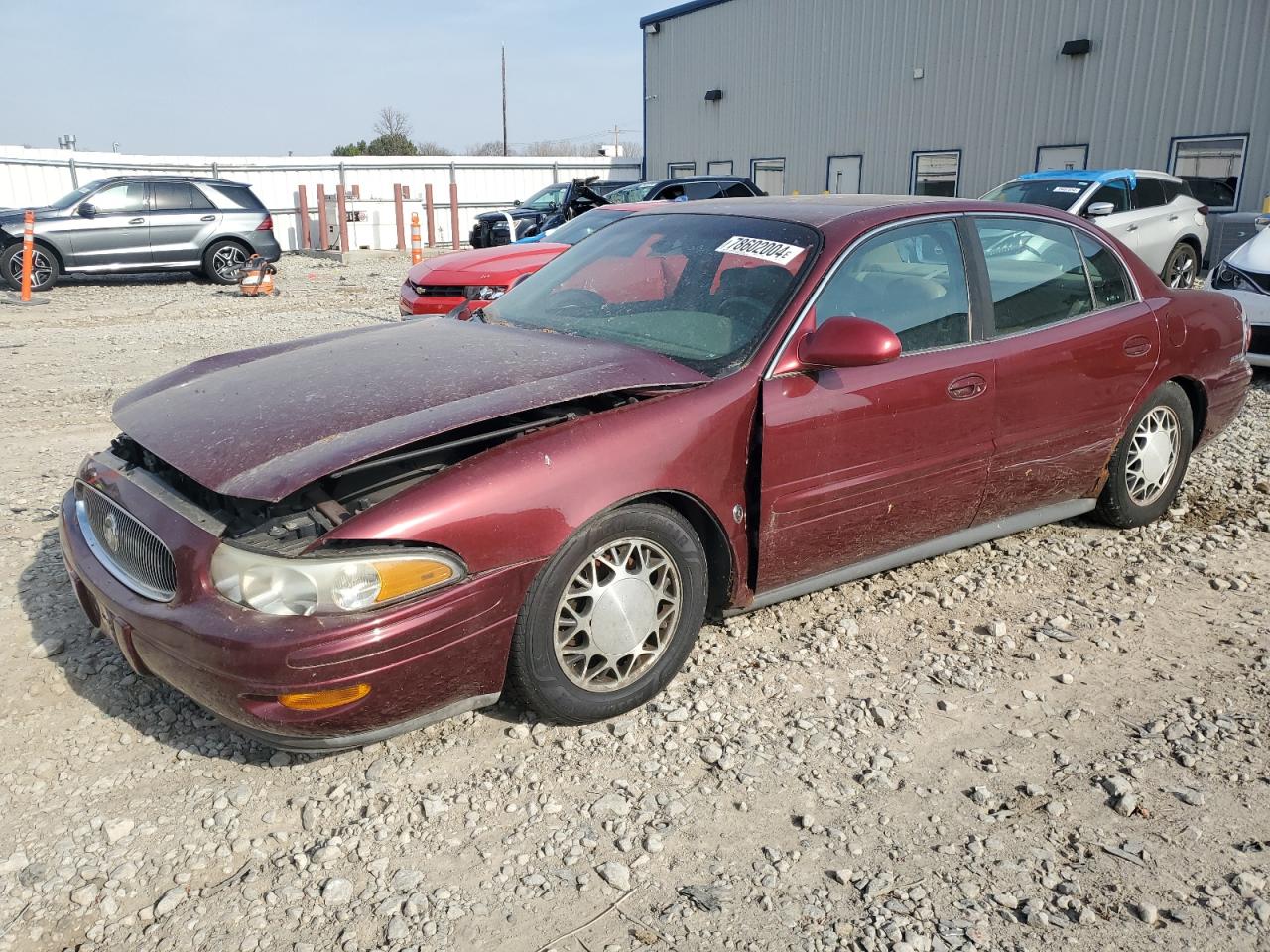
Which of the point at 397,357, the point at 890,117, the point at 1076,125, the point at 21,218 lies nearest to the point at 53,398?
the point at 397,357

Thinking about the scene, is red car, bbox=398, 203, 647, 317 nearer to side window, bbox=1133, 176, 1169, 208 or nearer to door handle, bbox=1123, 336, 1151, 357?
door handle, bbox=1123, 336, 1151, 357

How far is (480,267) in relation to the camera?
8.87 metres

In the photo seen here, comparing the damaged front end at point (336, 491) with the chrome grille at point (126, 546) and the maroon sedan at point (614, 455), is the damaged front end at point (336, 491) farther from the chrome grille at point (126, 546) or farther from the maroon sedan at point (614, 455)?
the chrome grille at point (126, 546)

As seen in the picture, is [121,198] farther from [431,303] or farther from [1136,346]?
[1136,346]

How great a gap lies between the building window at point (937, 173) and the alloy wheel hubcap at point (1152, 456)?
16.8 meters

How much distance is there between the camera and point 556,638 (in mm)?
2932

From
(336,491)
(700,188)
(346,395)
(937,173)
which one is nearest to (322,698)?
(336,491)

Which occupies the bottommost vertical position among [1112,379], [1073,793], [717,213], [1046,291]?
[1073,793]

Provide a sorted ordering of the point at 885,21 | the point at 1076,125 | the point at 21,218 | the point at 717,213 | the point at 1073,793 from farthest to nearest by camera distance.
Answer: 1. the point at 885,21
2. the point at 1076,125
3. the point at 21,218
4. the point at 717,213
5. the point at 1073,793

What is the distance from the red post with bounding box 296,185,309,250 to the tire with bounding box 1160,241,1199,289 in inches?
730

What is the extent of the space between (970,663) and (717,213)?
2.00 meters

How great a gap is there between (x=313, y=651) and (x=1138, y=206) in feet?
41.9

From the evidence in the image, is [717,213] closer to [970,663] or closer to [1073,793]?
[970,663]

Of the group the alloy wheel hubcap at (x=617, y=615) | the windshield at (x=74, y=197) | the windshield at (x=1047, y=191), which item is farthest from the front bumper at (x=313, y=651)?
the windshield at (x=74, y=197)
